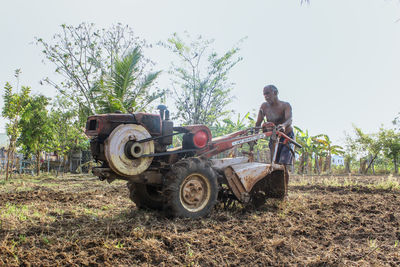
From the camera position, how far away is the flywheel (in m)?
3.42

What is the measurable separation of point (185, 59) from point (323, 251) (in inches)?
704

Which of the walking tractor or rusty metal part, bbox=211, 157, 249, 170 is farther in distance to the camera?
rusty metal part, bbox=211, 157, 249, 170

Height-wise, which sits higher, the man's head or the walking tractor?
the man's head

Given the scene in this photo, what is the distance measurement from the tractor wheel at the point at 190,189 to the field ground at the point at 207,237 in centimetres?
13

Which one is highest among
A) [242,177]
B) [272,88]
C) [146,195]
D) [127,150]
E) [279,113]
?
[272,88]

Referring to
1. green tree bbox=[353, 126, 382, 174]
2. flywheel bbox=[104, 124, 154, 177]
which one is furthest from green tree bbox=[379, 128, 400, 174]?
flywheel bbox=[104, 124, 154, 177]

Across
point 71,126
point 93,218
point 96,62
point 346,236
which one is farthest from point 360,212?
point 71,126

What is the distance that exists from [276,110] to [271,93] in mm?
309

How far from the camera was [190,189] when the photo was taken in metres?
3.81

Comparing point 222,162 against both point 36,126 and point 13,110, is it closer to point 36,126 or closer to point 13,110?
point 13,110

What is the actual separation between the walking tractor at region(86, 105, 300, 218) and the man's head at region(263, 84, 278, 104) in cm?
94

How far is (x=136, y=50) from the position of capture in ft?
35.7

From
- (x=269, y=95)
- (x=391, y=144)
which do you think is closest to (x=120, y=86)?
(x=269, y=95)

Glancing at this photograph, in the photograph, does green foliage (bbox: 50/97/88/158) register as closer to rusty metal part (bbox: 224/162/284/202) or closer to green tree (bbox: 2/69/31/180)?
green tree (bbox: 2/69/31/180)
